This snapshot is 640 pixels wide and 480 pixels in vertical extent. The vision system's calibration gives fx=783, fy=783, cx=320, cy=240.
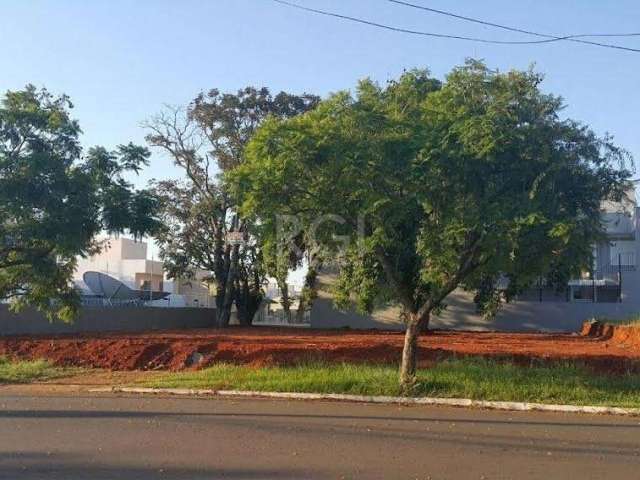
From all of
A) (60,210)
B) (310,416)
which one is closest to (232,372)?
(310,416)

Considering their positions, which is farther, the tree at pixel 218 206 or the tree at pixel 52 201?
the tree at pixel 218 206

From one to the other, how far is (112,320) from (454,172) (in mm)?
25829

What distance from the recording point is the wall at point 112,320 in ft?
98.4

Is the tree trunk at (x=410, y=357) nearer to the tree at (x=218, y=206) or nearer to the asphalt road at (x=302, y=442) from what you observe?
the asphalt road at (x=302, y=442)

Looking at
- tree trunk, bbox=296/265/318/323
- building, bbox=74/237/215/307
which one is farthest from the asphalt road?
building, bbox=74/237/215/307

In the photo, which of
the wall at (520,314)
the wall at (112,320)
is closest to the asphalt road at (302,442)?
the wall at (112,320)

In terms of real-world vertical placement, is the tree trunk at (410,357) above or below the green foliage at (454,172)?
below

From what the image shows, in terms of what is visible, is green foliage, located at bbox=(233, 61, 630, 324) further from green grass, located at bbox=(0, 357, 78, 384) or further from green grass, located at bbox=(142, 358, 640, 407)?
green grass, located at bbox=(0, 357, 78, 384)

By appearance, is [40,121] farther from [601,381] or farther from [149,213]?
[601,381]

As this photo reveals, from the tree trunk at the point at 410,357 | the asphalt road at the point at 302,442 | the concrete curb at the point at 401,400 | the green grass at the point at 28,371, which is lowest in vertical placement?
the green grass at the point at 28,371

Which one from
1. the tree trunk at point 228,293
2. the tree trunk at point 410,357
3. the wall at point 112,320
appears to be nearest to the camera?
the tree trunk at point 410,357

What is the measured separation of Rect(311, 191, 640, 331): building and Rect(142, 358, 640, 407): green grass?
2139cm

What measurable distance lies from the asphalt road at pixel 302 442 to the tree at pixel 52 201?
7.36 m

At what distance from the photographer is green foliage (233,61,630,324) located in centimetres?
1338
